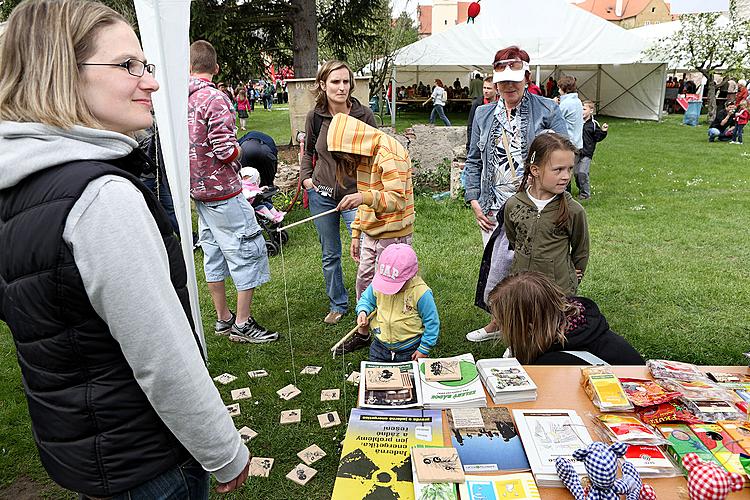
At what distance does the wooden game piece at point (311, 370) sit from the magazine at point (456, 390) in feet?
4.81

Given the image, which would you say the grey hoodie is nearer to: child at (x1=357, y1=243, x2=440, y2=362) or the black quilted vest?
the black quilted vest

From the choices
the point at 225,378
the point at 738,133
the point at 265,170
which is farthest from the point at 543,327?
the point at 738,133

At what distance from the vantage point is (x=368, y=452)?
1.62 meters

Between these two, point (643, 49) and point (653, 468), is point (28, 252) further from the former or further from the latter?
point (643, 49)

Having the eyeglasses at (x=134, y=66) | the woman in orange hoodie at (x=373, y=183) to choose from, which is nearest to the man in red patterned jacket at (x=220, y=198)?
the woman in orange hoodie at (x=373, y=183)

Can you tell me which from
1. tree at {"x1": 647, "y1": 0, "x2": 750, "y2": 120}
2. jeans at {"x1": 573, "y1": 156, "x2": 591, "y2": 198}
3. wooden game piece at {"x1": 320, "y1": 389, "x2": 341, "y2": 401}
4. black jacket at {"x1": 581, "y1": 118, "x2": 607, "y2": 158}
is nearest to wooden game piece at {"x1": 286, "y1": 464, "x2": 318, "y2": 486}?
wooden game piece at {"x1": 320, "y1": 389, "x2": 341, "y2": 401}

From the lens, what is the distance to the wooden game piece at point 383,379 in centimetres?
196

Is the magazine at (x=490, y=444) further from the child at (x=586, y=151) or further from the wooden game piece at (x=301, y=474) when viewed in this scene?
the child at (x=586, y=151)

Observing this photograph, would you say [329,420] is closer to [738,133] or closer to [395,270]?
[395,270]

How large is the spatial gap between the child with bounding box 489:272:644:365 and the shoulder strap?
1cm

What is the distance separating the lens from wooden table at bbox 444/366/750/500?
1441 millimetres

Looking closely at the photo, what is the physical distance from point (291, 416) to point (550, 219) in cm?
178

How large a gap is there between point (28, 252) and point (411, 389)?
1321 mm

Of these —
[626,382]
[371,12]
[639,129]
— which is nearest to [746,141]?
[639,129]
